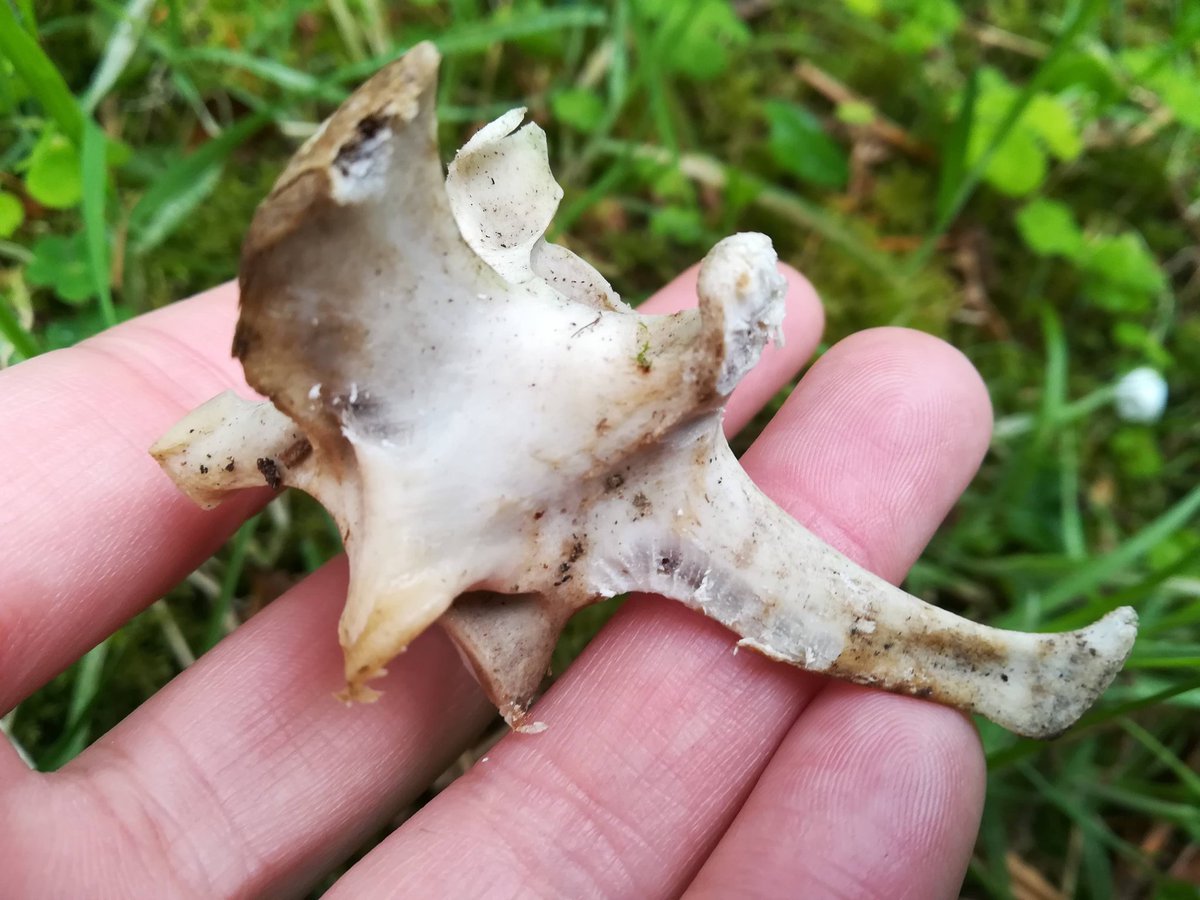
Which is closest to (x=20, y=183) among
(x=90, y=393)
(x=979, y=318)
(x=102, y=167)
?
(x=102, y=167)

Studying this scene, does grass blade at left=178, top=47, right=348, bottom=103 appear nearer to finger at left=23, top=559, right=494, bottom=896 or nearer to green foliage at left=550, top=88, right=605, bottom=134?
green foliage at left=550, top=88, right=605, bottom=134

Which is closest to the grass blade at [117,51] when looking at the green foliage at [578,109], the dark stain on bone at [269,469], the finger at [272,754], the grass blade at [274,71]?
the grass blade at [274,71]

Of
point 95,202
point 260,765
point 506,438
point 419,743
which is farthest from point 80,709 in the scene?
point 506,438

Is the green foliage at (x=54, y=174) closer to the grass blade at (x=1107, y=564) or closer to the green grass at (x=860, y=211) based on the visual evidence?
the green grass at (x=860, y=211)

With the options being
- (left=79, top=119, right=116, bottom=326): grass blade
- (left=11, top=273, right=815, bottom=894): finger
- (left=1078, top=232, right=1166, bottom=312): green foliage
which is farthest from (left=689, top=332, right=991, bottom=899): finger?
(left=1078, top=232, right=1166, bottom=312): green foliage

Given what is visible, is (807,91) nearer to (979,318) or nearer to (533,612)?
(979,318)

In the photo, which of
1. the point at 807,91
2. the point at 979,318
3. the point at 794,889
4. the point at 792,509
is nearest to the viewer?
the point at 794,889
